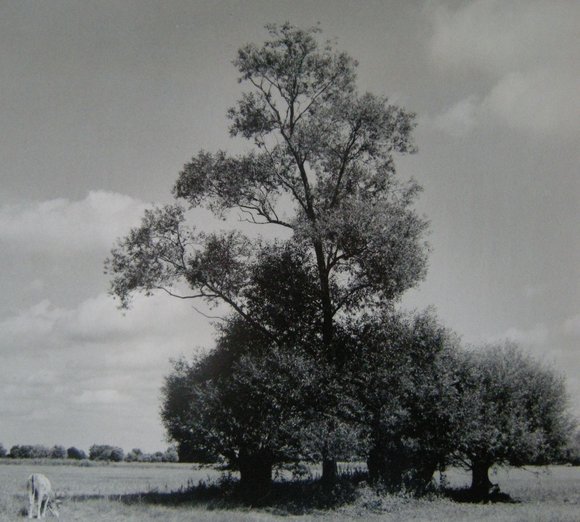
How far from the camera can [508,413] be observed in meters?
33.0

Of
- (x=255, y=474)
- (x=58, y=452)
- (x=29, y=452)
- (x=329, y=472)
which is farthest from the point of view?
(x=58, y=452)

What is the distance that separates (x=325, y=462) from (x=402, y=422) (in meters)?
4.91

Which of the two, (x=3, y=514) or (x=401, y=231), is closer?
(x=3, y=514)

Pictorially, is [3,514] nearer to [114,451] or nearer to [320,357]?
[320,357]

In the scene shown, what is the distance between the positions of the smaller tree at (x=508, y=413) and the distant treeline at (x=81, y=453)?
95.4 metres

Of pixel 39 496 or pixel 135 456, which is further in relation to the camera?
pixel 135 456

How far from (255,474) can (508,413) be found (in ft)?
55.9

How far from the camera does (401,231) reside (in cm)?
2759

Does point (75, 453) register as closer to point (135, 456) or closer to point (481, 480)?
point (135, 456)

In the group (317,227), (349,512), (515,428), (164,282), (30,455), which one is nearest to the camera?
(349,512)

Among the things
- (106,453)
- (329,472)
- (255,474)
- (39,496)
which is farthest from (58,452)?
(39,496)

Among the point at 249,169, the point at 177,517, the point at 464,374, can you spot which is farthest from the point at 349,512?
the point at 249,169

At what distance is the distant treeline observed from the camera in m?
116

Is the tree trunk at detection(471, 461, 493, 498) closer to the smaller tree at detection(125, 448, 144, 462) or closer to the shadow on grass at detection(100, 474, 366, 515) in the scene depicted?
the shadow on grass at detection(100, 474, 366, 515)
